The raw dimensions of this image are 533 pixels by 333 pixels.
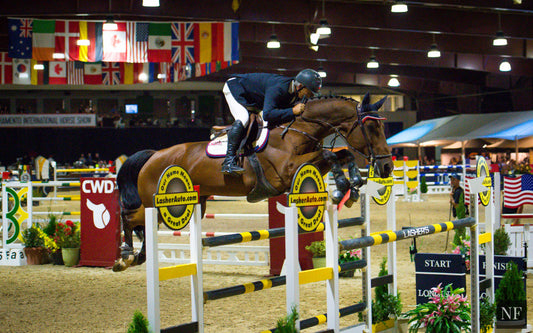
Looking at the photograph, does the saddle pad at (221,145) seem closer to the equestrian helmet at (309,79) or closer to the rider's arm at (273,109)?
the rider's arm at (273,109)

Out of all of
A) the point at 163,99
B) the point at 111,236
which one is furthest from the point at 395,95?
the point at 111,236

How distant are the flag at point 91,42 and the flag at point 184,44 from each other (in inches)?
46.4

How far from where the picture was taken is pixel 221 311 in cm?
512

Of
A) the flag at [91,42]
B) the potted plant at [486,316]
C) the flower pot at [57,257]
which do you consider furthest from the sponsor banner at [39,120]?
the potted plant at [486,316]

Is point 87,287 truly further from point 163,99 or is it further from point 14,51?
point 163,99

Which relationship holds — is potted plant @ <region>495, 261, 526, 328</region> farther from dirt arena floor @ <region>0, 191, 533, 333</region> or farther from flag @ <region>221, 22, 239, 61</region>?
flag @ <region>221, 22, 239, 61</region>

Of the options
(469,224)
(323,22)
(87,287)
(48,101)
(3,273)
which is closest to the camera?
(469,224)

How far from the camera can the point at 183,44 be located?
1090 centimetres

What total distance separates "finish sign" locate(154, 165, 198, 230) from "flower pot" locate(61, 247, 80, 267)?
16.7ft

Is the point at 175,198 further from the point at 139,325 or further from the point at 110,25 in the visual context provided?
the point at 110,25

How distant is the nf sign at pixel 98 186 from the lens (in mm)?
7453

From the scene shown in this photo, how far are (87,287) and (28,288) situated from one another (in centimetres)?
57

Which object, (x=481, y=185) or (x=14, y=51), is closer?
(x=481, y=185)

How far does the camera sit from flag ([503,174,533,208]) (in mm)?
7805
